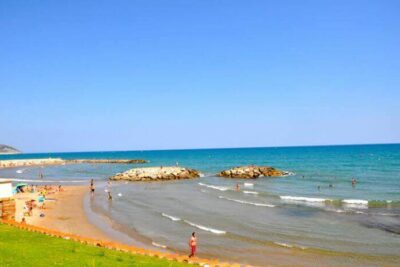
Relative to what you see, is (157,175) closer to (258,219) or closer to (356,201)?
(356,201)

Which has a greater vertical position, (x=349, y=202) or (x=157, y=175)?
(x=157, y=175)

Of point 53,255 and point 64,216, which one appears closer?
point 53,255

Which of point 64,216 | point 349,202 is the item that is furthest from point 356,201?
point 64,216

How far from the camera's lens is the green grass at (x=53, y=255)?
1388cm

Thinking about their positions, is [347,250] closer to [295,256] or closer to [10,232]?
[295,256]

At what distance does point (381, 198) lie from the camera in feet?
150

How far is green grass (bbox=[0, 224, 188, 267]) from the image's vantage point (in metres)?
13.9

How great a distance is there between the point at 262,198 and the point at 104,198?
20.2 metres

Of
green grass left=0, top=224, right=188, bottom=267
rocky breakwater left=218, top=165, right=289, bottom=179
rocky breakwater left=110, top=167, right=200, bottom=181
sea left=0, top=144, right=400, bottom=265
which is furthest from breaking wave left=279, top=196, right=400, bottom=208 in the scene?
rocky breakwater left=110, top=167, right=200, bottom=181

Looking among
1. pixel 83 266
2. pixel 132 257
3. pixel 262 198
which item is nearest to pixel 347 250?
pixel 132 257

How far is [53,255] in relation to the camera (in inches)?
595

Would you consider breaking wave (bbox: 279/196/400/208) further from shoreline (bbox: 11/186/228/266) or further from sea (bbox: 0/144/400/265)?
shoreline (bbox: 11/186/228/266)

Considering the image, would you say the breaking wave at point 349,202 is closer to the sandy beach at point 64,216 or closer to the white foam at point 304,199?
the white foam at point 304,199

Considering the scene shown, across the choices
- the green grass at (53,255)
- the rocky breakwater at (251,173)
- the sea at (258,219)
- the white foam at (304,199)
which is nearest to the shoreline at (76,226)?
the sea at (258,219)
